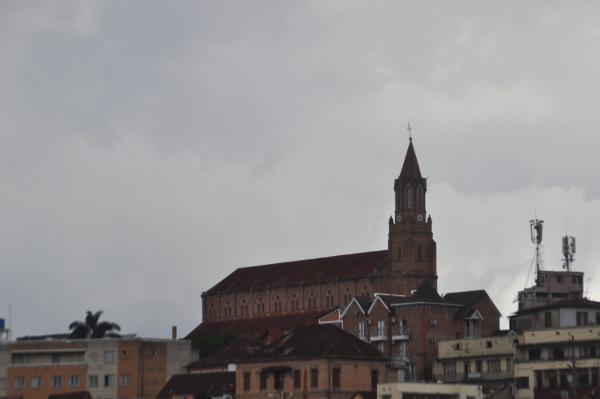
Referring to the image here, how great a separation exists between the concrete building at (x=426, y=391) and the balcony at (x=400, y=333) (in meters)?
26.6

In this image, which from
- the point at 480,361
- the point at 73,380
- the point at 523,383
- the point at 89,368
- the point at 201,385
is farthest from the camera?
the point at 89,368

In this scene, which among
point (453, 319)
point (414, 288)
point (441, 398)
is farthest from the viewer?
Result: point (414, 288)

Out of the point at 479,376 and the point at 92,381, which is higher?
the point at 92,381

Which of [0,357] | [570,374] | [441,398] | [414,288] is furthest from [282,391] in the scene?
[414,288]

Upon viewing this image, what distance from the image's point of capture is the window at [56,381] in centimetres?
16675

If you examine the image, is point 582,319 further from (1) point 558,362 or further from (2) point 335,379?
(2) point 335,379

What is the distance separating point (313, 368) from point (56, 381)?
40.3m

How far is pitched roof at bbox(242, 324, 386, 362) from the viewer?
140 m

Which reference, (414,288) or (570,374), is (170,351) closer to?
(414,288)

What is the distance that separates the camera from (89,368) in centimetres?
16725

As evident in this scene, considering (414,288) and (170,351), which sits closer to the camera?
(170,351)

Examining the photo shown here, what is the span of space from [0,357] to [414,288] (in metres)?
55.9

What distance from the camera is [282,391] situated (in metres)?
141

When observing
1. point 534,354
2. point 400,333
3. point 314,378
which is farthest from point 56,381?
point 534,354
